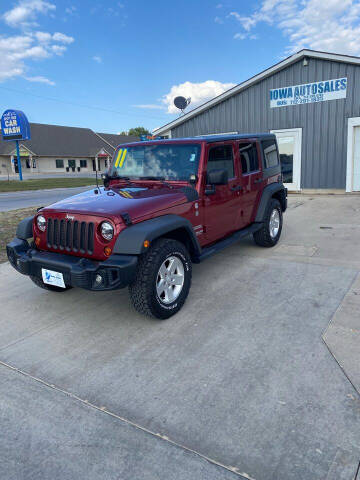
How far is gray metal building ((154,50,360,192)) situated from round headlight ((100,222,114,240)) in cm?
1140

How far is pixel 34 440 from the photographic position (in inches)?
86.6

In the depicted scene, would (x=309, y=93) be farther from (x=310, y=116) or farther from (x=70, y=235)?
(x=70, y=235)

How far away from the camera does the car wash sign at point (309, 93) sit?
39.5ft

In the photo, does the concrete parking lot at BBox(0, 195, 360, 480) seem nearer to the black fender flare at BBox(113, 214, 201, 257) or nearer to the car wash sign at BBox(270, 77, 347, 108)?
the black fender flare at BBox(113, 214, 201, 257)

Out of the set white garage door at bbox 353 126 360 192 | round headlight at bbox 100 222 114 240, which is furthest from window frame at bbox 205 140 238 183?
white garage door at bbox 353 126 360 192

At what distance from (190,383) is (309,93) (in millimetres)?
12599

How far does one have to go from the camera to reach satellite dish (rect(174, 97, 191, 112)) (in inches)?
605

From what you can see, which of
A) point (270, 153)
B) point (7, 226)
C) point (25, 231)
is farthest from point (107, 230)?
point (7, 226)

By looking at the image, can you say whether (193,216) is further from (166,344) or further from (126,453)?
(126,453)

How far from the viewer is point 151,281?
3.43 m

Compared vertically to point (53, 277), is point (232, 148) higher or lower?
higher

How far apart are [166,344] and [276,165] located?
4506mm

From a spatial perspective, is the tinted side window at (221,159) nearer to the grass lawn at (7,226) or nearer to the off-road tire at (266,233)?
the off-road tire at (266,233)

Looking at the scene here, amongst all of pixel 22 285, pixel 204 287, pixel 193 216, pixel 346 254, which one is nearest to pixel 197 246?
pixel 193 216
